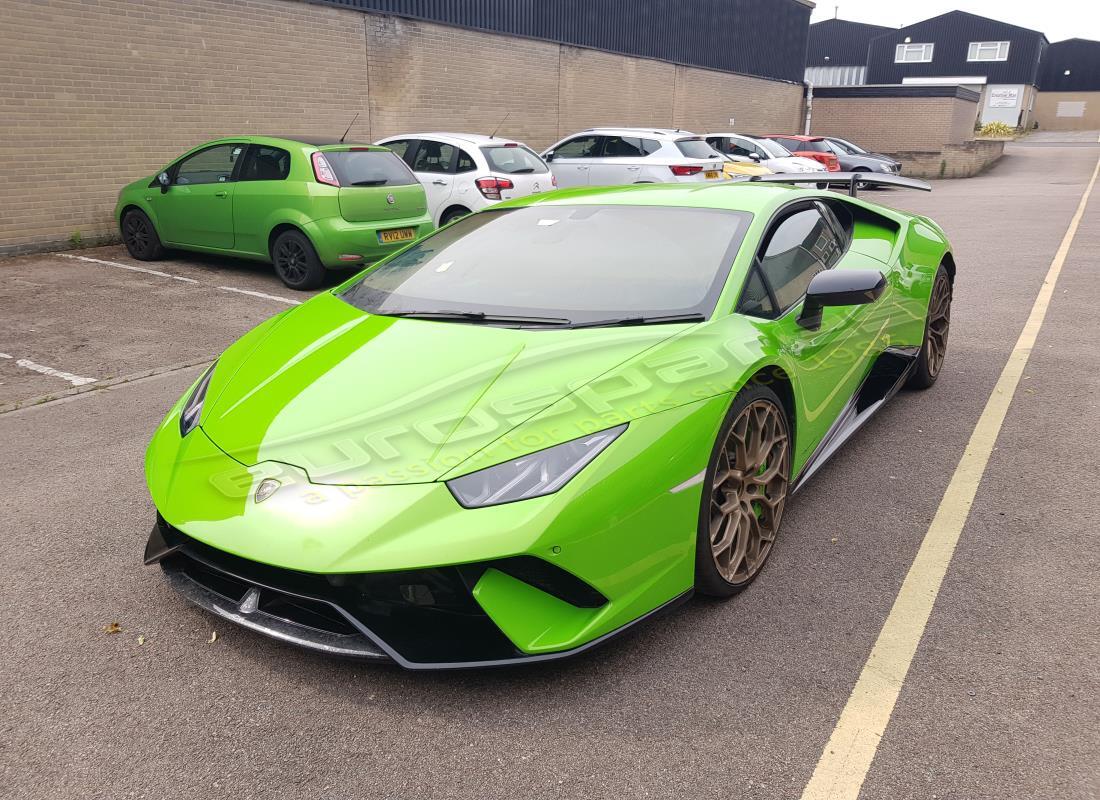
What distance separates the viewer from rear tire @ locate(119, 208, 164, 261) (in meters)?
9.93

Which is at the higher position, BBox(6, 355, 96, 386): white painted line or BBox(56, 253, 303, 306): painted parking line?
BBox(6, 355, 96, 386): white painted line

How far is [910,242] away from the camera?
4.96m

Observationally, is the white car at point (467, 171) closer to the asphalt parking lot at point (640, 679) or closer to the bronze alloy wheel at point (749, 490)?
the asphalt parking lot at point (640, 679)

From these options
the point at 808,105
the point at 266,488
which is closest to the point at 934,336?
the point at 266,488

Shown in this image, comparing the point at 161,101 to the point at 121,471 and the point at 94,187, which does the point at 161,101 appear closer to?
the point at 94,187

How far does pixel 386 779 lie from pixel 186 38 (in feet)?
39.7

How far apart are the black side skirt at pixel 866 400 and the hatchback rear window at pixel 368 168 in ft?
Result: 19.4

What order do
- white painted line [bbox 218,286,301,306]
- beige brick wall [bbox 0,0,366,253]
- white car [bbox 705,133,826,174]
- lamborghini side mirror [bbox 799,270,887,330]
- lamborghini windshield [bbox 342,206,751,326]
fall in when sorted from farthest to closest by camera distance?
white car [bbox 705,133,826,174], beige brick wall [bbox 0,0,366,253], white painted line [bbox 218,286,301,306], lamborghini side mirror [bbox 799,270,887,330], lamborghini windshield [bbox 342,206,751,326]

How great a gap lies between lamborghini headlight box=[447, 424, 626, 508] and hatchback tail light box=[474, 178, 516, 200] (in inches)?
335

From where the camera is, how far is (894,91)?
34.8m

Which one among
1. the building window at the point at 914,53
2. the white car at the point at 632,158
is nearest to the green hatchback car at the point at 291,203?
the white car at the point at 632,158

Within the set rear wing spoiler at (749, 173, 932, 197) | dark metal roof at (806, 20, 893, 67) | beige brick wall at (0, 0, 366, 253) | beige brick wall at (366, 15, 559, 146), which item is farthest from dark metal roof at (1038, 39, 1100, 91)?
rear wing spoiler at (749, 173, 932, 197)

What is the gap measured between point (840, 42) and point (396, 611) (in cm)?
7444

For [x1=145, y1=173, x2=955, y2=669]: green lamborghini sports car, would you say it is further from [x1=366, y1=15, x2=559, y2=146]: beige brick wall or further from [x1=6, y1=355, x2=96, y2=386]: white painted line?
[x1=366, y1=15, x2=559, y2=146]: beige brick wall
